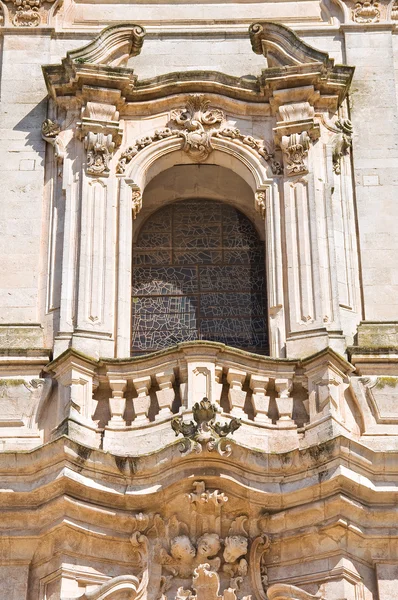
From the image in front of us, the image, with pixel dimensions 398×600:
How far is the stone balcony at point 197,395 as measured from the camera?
1602cm

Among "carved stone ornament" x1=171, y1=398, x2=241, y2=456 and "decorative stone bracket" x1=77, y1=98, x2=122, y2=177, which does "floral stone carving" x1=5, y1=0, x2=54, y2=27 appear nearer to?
"decorative stone bracket" x1=77, y1=98, x2=122, y2=177

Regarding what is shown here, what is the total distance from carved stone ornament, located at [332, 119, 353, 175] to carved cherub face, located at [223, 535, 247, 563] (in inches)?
187

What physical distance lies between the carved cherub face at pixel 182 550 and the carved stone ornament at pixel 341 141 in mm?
4905

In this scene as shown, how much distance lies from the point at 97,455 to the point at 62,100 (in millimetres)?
4817

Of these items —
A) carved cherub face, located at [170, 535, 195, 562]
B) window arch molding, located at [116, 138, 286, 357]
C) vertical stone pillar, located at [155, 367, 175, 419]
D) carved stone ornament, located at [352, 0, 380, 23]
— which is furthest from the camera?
carved stone ornament, located at [352, 0, 380, 23]

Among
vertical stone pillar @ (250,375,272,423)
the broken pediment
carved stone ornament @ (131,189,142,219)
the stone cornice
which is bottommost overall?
the stone cornice

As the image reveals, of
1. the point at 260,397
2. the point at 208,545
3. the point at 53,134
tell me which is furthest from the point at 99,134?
the point at 208,545

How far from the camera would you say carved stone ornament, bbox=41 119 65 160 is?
18297 millimetres

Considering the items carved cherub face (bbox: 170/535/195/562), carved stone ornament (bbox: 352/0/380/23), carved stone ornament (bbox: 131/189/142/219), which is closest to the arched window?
carved stone ornament (bbox: 131/189/142/219)

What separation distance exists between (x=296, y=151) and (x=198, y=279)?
1.79 meters

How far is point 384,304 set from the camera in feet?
56.6

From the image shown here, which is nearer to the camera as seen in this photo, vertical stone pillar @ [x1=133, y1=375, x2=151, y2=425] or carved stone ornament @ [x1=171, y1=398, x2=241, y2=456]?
carved stone ornament @ [x1=171, y1=398, x2=241, y2=456]

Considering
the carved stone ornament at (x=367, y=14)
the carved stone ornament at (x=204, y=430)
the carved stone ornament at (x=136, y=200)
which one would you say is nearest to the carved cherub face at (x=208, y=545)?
the carved stone ornament at (x=204, y=430)

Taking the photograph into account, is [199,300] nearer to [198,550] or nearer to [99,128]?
[99,128]
